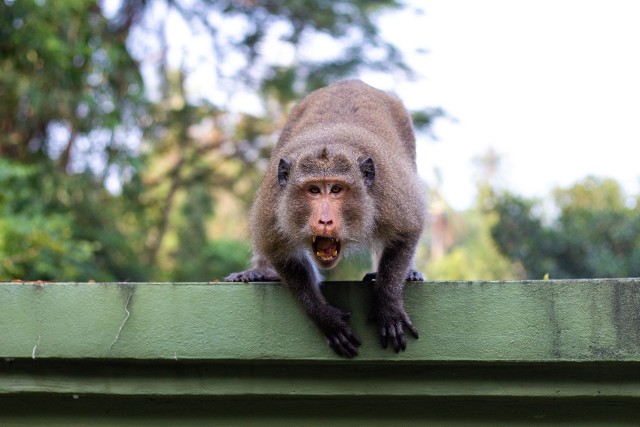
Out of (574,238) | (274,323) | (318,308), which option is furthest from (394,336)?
(574,238)

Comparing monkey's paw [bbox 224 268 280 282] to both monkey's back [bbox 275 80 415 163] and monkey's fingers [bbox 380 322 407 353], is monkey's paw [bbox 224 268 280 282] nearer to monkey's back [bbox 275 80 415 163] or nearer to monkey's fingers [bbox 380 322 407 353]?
monkey's back [bbox 275 80 415 163]

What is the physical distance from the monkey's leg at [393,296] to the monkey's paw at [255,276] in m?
0.72

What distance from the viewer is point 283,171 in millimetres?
3695

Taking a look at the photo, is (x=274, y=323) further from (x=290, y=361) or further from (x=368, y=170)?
(x=368, y=170)

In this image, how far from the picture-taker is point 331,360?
3.05 m

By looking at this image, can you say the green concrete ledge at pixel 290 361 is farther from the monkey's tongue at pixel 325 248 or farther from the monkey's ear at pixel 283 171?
the monkey's ear at pixel 283 171

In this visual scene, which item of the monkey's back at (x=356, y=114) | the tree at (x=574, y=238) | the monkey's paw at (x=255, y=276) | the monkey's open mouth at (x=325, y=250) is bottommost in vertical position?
the monkey's open mouth at (x=325, y=250)

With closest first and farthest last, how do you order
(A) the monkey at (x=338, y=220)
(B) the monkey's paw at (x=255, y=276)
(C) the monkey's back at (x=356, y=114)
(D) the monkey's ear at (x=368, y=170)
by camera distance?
(A) the monkey at (x=338, y=220) < (D) the monkey's ear at (x=368, y=170) < (B) the monkey's paw at (x=255, y=276) < (C) the monkey's back at (x=356, y=114)

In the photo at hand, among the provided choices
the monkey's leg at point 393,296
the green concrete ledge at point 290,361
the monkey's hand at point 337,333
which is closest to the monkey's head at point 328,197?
the monkey's leg at point 393,296

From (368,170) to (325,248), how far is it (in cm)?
45

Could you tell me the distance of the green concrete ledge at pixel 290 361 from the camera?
2.97 meters

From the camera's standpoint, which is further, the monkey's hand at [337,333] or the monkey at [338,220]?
the monkey at [338,220]

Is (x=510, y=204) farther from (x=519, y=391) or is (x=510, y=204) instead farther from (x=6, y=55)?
(x=519, y=391)

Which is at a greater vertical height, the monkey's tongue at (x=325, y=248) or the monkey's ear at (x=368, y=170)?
the monkey's ear at (x=368, y=170)
